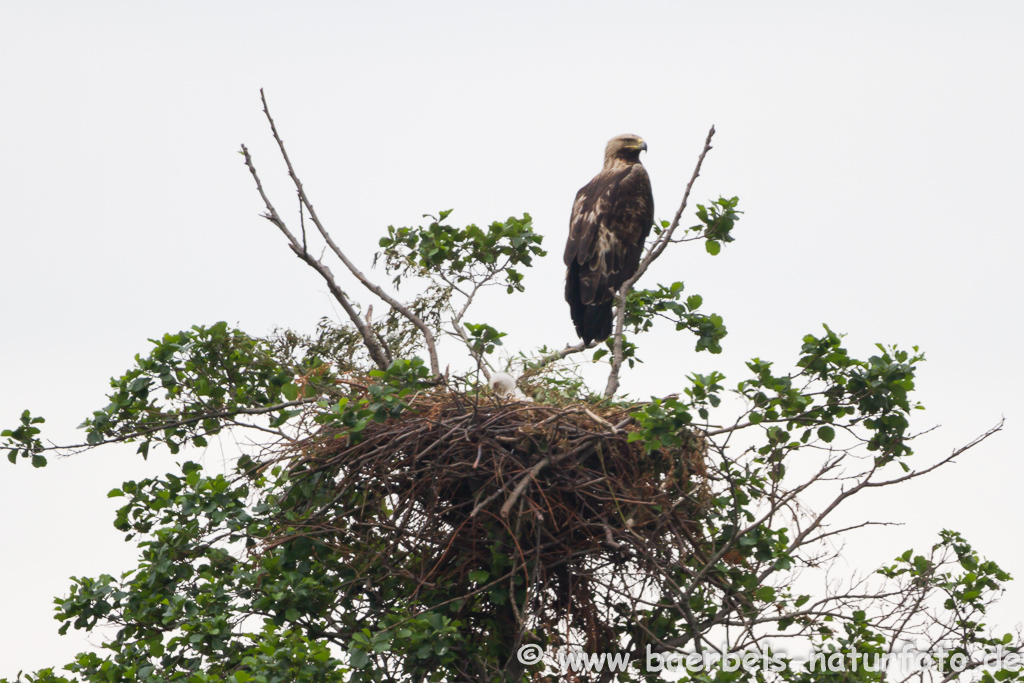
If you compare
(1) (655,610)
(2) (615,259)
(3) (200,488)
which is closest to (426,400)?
(3) (200,488)

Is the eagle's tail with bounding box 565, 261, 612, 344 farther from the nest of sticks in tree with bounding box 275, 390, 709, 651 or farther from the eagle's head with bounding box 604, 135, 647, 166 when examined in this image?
the nest of sticks in tree with bounding box 275, 390, 709, 651

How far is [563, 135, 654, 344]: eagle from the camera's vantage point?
28.6ft

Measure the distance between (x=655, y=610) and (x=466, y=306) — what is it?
8.71 ft

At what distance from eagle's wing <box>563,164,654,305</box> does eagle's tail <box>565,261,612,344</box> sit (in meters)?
0.05

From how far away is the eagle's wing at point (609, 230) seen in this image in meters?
8.77

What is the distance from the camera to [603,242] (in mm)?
8891

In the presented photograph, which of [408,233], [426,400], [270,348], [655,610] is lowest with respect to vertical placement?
[655,610]

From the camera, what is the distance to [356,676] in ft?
18.1

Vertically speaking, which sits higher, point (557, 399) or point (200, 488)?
point (557, 399)

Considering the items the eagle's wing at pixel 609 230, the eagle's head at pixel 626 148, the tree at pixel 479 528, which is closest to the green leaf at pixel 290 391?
the tree at pixel 479 528

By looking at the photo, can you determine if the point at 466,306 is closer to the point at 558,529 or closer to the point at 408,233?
the point at 408,233

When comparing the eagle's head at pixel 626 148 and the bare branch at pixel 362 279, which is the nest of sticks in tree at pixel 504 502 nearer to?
the bare branch at pixel 362 279

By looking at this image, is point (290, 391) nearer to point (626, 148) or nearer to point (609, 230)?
point (609, 230)

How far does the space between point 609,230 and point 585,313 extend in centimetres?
72
